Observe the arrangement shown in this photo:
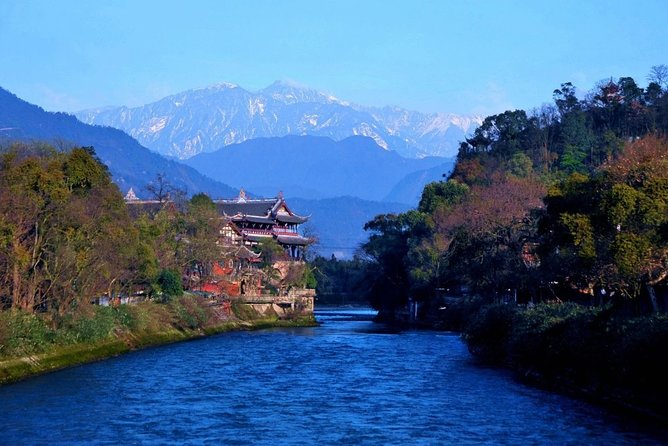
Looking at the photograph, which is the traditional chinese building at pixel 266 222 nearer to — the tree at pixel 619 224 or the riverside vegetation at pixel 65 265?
the riverside vegetation at pixel 65 265

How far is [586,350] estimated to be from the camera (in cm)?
3722

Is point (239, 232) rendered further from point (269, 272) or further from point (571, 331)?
point (571, 331)

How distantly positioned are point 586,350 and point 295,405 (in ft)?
38.3

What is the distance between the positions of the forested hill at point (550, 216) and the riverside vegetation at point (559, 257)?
0.11 metres

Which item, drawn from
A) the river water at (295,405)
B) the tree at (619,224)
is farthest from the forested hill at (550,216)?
the river water at (295,405)

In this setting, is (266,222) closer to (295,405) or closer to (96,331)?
Answer: (96,331)

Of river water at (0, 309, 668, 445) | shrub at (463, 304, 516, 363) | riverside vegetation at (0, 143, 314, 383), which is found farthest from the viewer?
shrub at (463, 304, 516, 363)

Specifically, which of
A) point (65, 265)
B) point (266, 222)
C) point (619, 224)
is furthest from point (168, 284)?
point (266, 222)

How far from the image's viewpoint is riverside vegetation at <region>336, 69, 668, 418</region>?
3650 cm

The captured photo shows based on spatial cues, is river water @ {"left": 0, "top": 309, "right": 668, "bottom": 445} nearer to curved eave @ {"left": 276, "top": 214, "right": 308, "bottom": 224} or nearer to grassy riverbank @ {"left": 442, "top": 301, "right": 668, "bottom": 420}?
grassy riverbank @ {"left": 442, "top": 301, "right": 668, "bottom": 420}

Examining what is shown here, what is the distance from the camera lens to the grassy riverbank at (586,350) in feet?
101

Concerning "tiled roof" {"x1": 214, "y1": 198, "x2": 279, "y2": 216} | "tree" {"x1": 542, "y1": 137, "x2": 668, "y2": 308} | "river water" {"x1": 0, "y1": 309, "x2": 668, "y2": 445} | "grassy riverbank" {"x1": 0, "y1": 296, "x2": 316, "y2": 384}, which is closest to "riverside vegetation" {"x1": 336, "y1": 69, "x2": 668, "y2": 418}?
"tree" {"x1": 542, "y1": 137, "x2": 668, "y2": 308}

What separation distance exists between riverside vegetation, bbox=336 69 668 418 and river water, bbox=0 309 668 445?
1927 mm

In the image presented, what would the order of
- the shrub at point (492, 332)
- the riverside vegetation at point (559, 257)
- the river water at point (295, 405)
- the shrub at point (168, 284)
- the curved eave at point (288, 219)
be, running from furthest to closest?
the curved eave at point (288, 219), the shrub at point (168, 284), the shrub at point (492, 332), the riverside vegetation at point (559, 257), the river water at point (295, 405)
